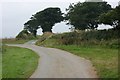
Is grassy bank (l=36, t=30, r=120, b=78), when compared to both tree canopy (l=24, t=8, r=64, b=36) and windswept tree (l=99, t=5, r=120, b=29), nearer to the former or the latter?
windswept tree (l=99, t=5, r=120, b=29)

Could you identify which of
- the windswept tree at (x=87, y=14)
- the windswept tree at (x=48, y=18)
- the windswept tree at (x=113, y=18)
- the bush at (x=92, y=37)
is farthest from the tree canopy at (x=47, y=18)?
the windswept tree at (x=113, y=18)

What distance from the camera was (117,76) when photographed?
15.6 meters

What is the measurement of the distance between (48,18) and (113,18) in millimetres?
40046

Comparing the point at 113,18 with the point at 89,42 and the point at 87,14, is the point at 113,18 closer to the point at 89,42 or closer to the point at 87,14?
the point at 89,42

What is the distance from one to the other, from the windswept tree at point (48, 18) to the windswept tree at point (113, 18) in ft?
116

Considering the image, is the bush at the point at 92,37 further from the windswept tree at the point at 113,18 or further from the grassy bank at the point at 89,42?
the windswept tree at the point at 113,18

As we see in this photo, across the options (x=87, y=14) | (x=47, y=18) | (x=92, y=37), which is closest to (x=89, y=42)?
(x=92, y=37)

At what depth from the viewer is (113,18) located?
41.2 m

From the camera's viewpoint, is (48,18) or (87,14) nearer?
(87,14)

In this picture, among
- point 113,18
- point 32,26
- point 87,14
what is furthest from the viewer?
point 32,26

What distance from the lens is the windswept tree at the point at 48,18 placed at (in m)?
79.2

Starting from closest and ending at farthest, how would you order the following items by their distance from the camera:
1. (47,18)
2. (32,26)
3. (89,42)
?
1. (89,42)
2. (47,18)
3. (32,26)

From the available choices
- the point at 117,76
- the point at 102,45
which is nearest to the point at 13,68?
the point at 117,76

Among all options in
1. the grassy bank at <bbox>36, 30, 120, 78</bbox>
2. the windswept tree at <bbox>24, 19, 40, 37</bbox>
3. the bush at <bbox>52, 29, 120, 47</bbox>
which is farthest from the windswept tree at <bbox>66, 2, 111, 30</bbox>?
the windswept tree at <bbox>24, 19, 40, 37</bbox>
